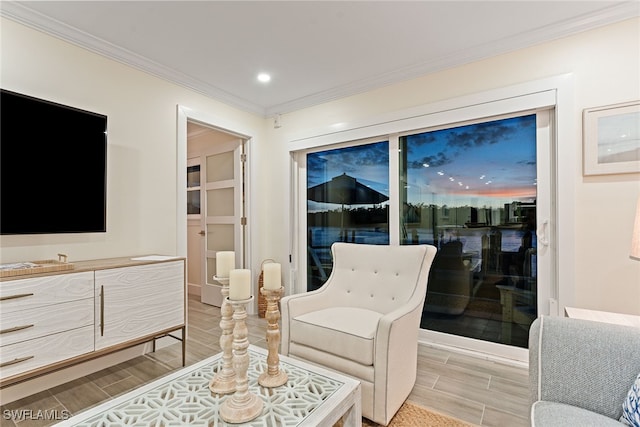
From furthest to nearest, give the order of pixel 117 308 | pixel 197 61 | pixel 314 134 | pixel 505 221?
A: pixel 314 134, pixel 197 61, pixel 505 221, pixel 117 308

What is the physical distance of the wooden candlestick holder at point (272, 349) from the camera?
1311 mm

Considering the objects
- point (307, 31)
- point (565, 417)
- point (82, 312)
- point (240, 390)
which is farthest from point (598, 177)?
point (82, 312)

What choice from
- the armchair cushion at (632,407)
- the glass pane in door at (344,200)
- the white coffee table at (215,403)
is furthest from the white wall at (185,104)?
the white coffee table at (215,403)

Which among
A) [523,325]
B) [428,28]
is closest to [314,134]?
[428,28]

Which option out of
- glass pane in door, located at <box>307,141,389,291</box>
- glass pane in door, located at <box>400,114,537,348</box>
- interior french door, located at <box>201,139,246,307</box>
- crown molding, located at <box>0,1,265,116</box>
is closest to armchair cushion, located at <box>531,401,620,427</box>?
glass pane in door, located at <box>400,114,537,348</box>

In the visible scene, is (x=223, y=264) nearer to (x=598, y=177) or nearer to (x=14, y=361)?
(x=14, y=361)

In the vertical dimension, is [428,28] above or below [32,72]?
above

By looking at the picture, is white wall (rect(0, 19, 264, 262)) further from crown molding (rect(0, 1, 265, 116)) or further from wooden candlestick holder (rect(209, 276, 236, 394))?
wooden candlestick holder (rect(209, 276, 236, 394))

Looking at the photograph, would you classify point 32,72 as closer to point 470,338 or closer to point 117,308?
point 117,308

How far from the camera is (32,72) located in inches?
79.3

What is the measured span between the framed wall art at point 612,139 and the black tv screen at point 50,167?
11.2 ft

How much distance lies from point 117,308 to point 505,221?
2.91m

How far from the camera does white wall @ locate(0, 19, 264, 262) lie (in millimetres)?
1980

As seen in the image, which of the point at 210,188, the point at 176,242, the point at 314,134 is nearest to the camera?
the point at 176,242
